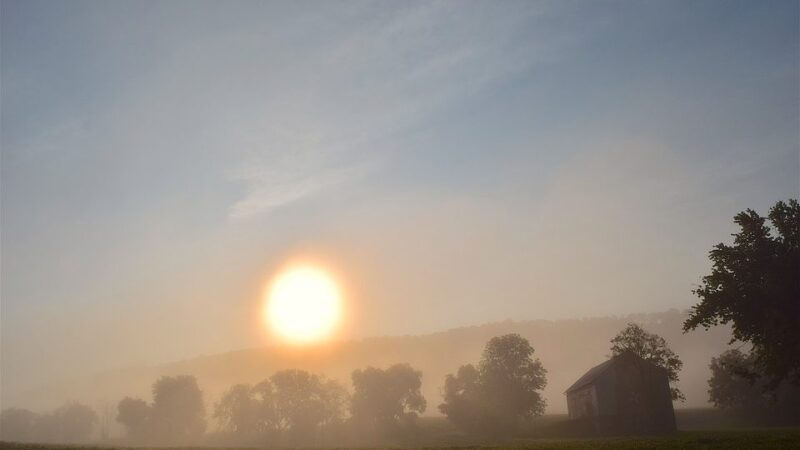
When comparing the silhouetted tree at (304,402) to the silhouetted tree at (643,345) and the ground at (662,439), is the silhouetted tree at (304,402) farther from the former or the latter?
the silhouetted tree at (643,345)

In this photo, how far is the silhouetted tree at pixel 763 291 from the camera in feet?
119

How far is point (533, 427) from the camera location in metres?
94.3

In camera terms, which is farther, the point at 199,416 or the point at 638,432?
the point at 199,416

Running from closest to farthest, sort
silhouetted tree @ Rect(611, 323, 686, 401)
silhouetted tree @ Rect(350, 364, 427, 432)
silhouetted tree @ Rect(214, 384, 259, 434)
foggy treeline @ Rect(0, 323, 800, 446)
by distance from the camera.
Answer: silhouetted tree @ Rect(611, 323, 686, 401) < foggy treeline @ Rect(0, 323, 800, 446) < silhouetted tree @ Rect(350, 364, 427, 432) < silhouetted tree @ Rect(214, 384, 259, 434)

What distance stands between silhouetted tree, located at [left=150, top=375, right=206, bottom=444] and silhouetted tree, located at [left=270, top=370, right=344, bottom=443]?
26668 mm

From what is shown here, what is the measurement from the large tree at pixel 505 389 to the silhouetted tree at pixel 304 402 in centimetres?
4573

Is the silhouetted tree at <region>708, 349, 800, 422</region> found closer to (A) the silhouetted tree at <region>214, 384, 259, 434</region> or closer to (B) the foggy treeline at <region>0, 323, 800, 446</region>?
(B) the foggy treeline at <region>0, 323, 800, 446</region>

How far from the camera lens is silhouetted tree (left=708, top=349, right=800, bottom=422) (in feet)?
254

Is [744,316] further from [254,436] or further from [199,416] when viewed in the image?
[199,416]

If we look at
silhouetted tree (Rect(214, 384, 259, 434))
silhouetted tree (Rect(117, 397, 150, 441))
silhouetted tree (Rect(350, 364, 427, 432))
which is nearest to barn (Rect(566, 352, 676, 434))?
silhouetted tree (Rect(350, 364, 427, 432))

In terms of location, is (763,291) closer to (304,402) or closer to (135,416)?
(304,402)

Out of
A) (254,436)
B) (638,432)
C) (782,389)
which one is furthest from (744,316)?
(254,436)

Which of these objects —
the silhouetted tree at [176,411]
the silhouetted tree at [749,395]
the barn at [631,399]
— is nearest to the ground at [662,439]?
the silhouetted tree at [749,395]

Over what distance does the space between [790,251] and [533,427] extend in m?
66.6
